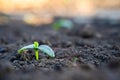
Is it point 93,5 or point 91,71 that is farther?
point 93,5

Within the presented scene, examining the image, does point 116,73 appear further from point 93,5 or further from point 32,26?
point 93,5

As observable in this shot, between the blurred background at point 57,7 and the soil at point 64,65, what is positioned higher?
the blurred background at point 57,7

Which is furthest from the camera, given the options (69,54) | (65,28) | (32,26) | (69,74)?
(32,26)

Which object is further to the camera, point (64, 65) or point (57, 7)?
point (57, 7)

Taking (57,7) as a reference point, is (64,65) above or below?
below

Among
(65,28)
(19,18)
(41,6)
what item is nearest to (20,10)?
(41,6)

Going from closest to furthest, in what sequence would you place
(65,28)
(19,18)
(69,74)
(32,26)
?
(69,74) → (65,28) → (32,26) → (19,18)

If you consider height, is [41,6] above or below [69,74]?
above

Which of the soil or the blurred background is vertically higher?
the blurred background

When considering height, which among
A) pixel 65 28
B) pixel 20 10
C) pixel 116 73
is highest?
pixel 20 10

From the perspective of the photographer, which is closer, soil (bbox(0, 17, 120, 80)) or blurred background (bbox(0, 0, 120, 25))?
soil (bbox(0, 17, 120, 80))

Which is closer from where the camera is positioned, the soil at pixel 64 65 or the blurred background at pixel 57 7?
the soil at pixel 64 65
